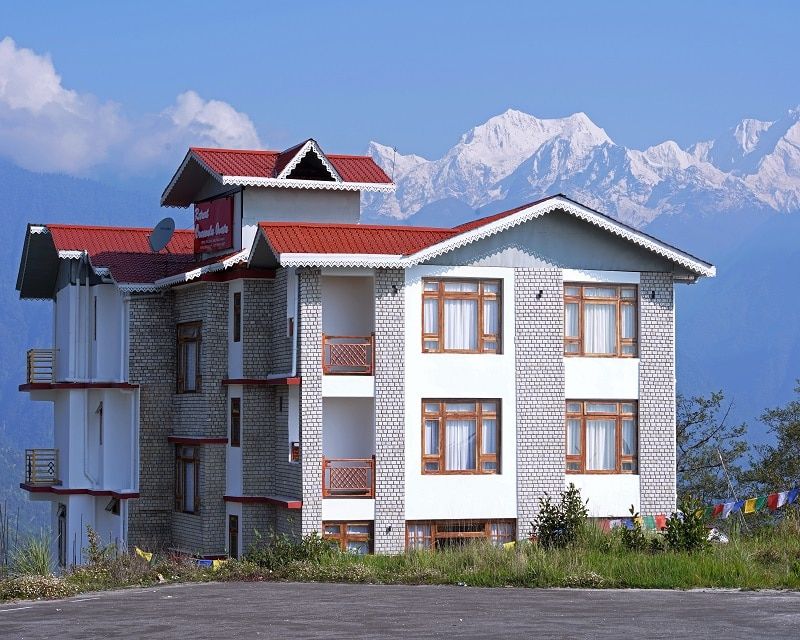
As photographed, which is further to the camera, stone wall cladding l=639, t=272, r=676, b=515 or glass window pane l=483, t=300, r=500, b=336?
stone wall cladding l=639, t=272, r=676, b=515

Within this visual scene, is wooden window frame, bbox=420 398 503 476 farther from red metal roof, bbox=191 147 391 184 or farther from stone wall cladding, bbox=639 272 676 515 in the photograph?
red metal roof, bbox=191 147 391 184

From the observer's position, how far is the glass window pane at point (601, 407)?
34750 millimetres

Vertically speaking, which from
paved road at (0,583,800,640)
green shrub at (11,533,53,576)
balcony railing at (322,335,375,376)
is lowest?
paved road at (0,583,800,640)

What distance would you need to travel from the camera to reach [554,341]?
112 ft

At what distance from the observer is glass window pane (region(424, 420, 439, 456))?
33.5 m

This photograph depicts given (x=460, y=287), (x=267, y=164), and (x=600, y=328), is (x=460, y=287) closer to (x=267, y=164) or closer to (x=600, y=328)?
(x=600, y=328)

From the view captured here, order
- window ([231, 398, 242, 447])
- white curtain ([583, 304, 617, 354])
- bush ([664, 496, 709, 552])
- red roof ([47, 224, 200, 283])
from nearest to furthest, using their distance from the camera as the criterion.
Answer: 1. bush ([664, 496, 709, 552])
2. white curtain ([583, 304, 617, 354])
3. window ([231, 398, 242, 447])
4. red roof ([47, 224, 200, 283])

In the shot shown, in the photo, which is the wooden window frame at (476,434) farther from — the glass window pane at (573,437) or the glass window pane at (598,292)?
the glass window pane at (598,292)

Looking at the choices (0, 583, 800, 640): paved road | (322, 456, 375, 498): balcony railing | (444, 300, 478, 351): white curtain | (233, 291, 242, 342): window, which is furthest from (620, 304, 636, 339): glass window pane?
(0, 583, 800, 640): paved road

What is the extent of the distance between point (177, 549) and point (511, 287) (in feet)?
34.3

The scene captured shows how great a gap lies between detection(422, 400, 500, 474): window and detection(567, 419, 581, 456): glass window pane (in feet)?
5.72

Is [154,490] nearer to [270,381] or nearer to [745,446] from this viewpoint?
[270,381]

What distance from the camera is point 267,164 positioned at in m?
37.4

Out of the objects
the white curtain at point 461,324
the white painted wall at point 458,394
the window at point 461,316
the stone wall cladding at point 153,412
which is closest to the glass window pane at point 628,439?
the white painted wall at point 458,394
